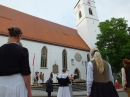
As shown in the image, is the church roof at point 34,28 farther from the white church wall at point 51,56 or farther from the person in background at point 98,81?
the person in background at point 98,81

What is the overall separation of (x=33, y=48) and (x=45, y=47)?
2175mm

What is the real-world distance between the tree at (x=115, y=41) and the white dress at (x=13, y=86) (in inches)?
719

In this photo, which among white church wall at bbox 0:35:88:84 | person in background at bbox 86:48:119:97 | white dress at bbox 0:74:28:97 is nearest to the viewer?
white dress at bbox 0:74:28:97

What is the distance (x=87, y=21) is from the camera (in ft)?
95.0

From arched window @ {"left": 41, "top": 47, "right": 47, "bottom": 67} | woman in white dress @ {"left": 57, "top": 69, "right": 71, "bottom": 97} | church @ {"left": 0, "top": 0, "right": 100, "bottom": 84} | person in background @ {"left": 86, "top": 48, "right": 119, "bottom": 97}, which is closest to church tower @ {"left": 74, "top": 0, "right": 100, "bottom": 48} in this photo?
church @ {"left": 0, "top": 0, "right": 100, "bottom": 84}

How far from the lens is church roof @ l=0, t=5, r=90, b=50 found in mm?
19203

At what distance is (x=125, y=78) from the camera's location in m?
4.46

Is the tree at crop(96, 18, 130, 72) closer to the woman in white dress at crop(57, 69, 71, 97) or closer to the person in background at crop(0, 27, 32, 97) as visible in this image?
the woman in white dress at crop(57, 69, 71, 97)

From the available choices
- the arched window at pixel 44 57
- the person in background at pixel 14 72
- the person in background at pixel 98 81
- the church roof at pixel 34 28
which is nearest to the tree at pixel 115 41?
the church roof at pixel 34 28

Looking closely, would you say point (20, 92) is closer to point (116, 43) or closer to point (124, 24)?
point (116, 43)

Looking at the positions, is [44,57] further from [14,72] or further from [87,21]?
[14,72]

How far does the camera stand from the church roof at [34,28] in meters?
19.2

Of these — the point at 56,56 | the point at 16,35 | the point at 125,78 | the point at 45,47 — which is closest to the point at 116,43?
the point at 56,56

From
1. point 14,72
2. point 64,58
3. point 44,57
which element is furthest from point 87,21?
point 14,72
